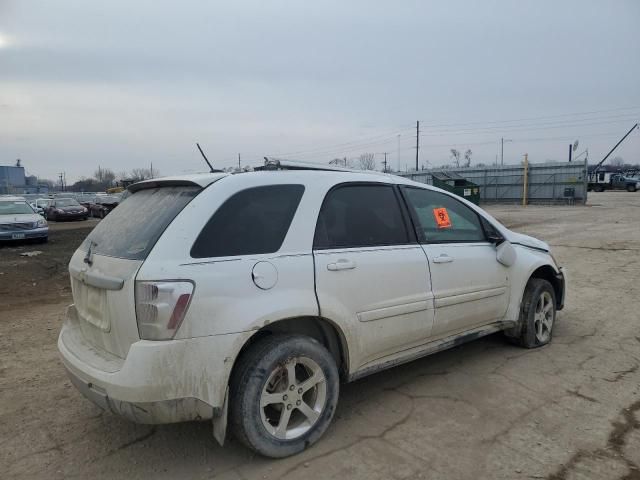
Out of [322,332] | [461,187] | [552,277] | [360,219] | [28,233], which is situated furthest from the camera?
[461,187]

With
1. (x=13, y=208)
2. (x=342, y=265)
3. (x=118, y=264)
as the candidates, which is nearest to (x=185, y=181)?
(x=118, y=264)

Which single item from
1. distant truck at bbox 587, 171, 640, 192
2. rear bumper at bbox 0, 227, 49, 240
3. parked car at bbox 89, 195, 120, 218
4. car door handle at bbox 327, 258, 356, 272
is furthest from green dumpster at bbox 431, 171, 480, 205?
distant truck at bbox 587, 171, 640, 192

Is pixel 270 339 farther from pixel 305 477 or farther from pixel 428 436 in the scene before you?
pixel 428 436

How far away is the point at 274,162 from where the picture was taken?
11.0 feet

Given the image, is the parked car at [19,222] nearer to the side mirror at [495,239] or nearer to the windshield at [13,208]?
the windshield at [13,208]

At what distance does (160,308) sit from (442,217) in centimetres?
242

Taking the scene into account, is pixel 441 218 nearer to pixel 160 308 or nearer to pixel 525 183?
pixel 160 308

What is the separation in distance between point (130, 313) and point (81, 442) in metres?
1.20

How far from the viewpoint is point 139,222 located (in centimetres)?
291

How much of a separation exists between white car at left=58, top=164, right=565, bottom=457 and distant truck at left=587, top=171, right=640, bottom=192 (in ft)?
176

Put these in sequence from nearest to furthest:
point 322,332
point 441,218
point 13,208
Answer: point 322,332 → point 441,218 → point 13,208

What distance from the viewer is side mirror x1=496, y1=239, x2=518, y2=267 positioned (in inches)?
163

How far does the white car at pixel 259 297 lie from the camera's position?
2.50 metres

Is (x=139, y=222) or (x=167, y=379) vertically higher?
(x=139, y=222)
